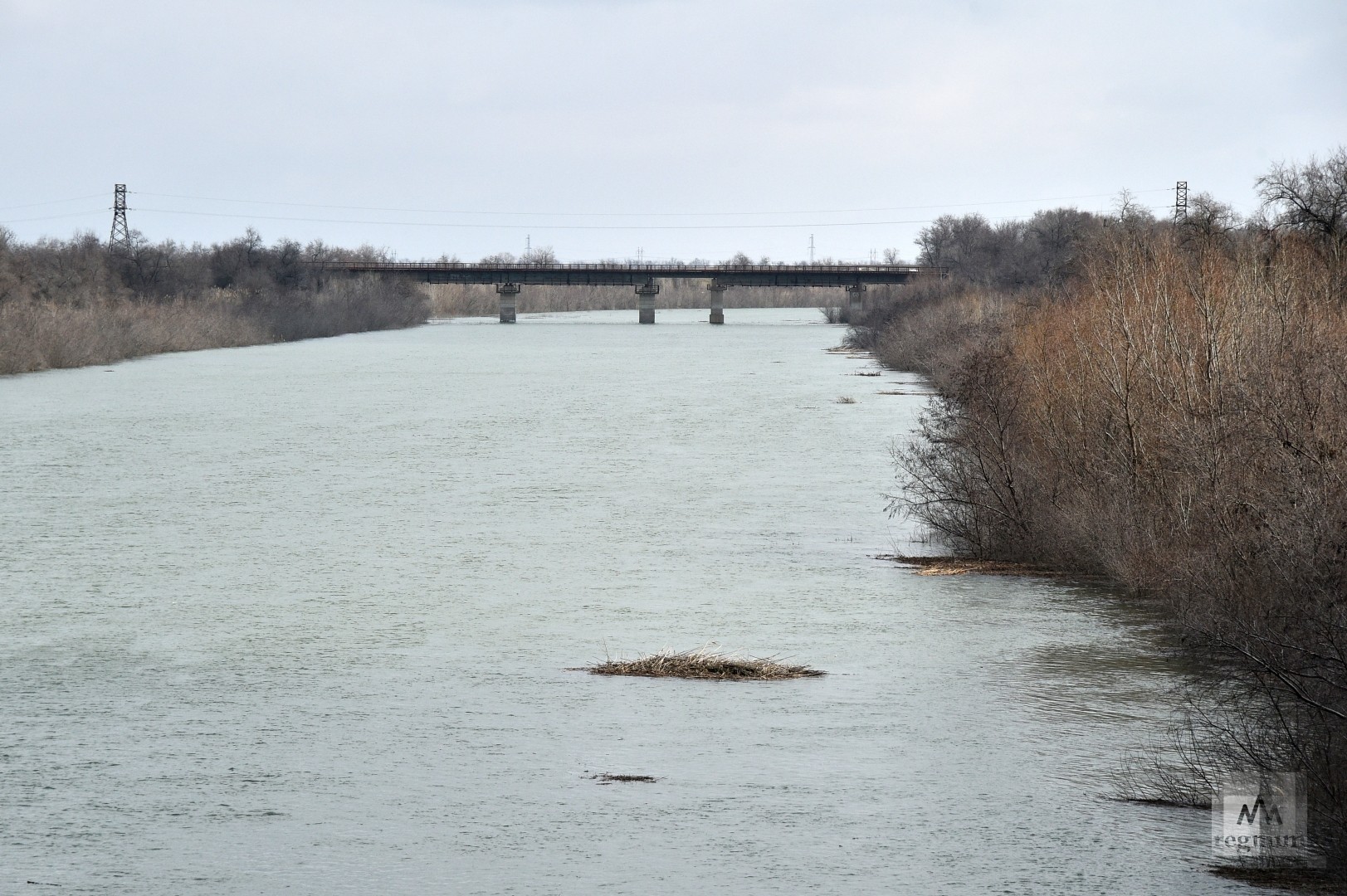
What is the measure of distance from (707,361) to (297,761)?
205 ft

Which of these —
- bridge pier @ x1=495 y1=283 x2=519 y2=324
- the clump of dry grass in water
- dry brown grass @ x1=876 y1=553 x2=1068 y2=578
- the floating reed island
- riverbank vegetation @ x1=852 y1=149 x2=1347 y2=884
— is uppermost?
bridge pier @ x1=495 y1=283 x2=519 y2=324

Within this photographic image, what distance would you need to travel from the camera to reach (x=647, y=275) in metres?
146

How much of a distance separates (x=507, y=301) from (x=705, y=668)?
134m

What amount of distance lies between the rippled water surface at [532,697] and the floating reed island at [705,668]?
0.90 ft

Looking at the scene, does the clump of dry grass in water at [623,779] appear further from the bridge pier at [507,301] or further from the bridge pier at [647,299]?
the bridge pier at [647,299]

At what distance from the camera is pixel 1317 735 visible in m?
8.13

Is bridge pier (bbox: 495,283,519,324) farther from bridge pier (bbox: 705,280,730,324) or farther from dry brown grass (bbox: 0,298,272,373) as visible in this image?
dry brown grass (bbox: 0,298,272,373)

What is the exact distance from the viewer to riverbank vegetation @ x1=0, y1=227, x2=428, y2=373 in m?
63.8

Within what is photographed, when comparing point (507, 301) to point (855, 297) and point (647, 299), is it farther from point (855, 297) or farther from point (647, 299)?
point (855, 297)

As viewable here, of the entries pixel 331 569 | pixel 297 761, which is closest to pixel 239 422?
pixel 331 569

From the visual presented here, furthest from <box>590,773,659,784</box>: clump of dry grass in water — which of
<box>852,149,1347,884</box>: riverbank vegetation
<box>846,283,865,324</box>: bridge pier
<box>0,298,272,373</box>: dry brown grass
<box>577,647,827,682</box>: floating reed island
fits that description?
<box>846,283,865,324</box>: bridge pier

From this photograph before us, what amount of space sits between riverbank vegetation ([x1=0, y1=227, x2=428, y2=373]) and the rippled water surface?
39276 millimetres

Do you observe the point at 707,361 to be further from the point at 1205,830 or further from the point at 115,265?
the point at 1205,830

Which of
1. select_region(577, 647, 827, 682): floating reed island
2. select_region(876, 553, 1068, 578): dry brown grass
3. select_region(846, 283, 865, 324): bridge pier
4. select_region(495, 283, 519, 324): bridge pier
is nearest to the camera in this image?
select_region(577, 647, 827, 682): floating reed island
